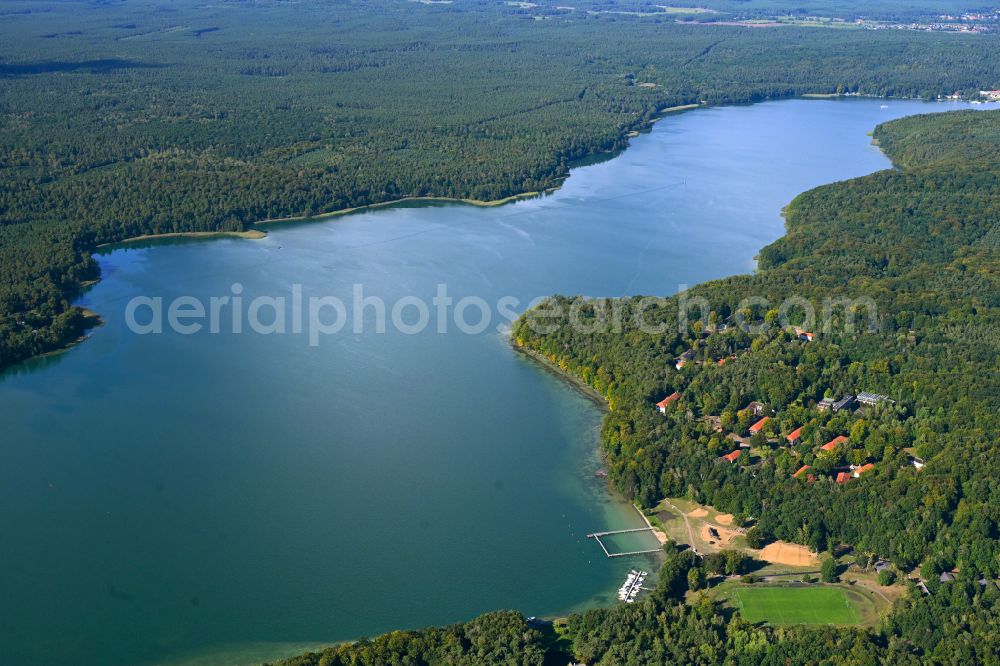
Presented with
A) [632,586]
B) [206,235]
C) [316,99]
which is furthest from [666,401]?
[316,99]

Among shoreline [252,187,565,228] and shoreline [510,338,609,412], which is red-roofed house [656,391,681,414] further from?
shoreline [252,187,565,228]

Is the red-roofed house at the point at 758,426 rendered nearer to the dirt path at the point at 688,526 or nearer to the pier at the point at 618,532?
the dirt path at the point at 688,526

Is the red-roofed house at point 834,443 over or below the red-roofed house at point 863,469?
over

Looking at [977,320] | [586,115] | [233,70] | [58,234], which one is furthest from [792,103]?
[58,234]

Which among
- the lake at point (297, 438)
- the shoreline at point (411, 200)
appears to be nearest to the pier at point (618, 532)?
the lake at point (297, 438)

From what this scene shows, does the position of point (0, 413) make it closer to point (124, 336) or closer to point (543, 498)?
point (124, 336)

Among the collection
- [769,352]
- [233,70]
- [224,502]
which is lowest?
[224,502]

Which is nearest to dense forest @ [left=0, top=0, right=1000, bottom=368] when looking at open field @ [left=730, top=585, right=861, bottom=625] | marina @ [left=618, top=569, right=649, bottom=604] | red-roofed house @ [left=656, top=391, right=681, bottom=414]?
red-roofed house @ [left=656, top=391, right=681, bottom=414]
